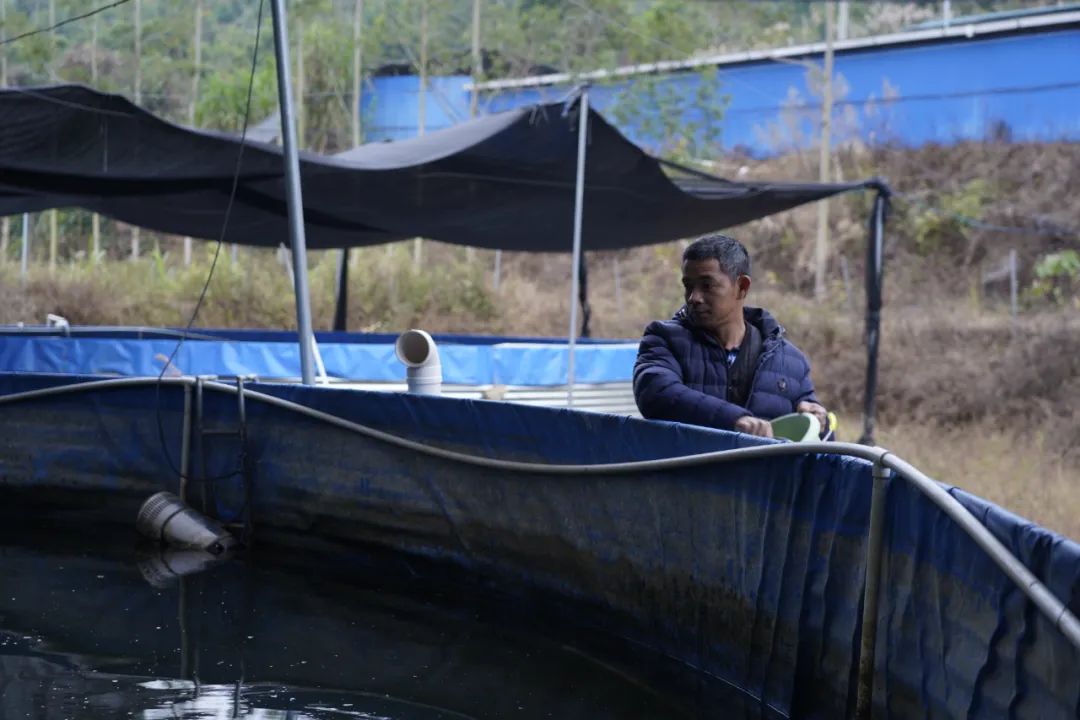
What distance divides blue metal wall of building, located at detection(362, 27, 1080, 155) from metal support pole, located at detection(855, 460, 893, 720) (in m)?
22.6

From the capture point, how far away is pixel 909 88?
101 feet

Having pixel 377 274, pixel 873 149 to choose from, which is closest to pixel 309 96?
pixel 377 274

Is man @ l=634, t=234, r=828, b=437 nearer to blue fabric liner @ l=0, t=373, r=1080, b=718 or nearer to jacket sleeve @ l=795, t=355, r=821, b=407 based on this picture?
jacket sleeve @ l=795, t=355, r=821, b=407

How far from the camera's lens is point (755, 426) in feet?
18.7

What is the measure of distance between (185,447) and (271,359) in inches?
194

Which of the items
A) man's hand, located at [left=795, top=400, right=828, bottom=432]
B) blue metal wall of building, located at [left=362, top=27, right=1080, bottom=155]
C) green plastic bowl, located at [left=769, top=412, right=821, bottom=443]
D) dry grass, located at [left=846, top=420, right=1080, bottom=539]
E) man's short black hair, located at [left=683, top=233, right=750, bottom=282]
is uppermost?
blue metal wall of building, located at [left=362, top=27, right=1080, bottom=155]

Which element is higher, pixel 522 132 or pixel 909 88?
pixel 909 88

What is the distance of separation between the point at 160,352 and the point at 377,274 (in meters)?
13.3

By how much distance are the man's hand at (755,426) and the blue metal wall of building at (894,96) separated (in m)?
21.3

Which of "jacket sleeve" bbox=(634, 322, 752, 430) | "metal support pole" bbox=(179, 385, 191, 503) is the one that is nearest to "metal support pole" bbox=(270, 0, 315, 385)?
"metal support pole" bbox=(179, 385, 191, 503)

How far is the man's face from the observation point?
5789 millimetres

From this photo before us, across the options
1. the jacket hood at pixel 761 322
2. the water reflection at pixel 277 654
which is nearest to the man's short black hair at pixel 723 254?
the jacket hood at pixel 761 322

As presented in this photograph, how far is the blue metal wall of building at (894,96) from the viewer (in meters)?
28.2

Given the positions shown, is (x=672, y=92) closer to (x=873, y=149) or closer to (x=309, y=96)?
(x=873, y=149)
